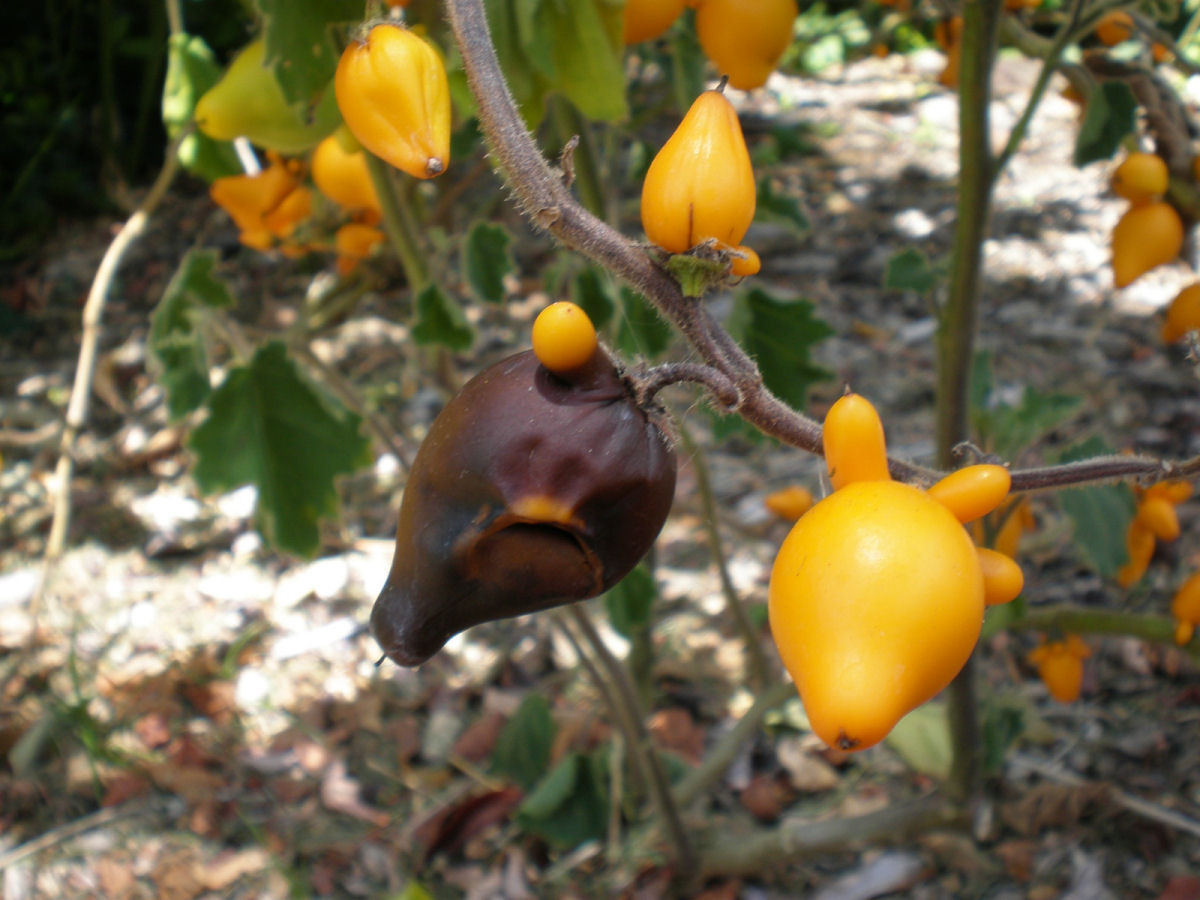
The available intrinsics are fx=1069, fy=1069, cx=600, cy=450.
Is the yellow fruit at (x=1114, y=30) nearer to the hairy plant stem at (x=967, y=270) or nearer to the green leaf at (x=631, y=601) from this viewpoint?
the hairy plant stem at (x=967, y=270)

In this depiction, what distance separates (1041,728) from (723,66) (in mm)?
877

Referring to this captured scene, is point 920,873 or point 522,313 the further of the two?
point 522,313

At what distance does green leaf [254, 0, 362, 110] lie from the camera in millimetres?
553

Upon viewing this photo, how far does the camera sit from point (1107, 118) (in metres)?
0.75

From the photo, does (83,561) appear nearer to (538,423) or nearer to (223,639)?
(223,639)

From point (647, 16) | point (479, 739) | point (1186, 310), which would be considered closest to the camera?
point (647, 16)

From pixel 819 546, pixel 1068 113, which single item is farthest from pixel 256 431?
pixel 1068 113

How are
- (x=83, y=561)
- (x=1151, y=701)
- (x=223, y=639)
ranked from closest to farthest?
1. (x=1151, y=701)
2. (x=223, y=639)
3. (x=83, y=561)

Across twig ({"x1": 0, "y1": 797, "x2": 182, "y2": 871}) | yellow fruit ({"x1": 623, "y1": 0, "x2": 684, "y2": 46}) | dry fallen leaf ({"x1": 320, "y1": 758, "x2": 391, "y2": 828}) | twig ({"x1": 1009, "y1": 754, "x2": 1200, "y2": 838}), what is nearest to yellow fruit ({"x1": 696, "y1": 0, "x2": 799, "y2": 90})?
yellow fruit ({"x1": 623, "y1": 0, "x2": 684, "y2": 46})

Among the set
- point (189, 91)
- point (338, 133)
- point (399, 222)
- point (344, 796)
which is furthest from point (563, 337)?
point (344, 796)

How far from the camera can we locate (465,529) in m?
0.40

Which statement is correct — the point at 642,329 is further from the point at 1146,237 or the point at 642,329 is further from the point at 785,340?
the point at 1146,237

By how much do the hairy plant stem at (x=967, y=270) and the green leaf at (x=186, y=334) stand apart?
2.10ft

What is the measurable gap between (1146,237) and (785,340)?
1.14 feet
